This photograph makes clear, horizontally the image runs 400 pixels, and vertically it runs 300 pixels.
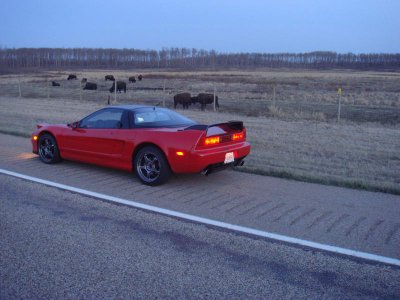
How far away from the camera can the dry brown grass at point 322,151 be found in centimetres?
853

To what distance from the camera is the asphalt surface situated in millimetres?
3922

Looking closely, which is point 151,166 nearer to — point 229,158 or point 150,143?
point 150,143

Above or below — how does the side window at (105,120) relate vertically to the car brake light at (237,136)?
above

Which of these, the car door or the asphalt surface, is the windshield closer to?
the car door

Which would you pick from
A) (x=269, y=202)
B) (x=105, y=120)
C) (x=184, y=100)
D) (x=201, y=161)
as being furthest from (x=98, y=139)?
(x=184, y=100)

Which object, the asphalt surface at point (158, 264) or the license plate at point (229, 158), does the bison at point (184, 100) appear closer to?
the license plate at point (229, 158)

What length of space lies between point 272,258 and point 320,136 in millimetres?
9883


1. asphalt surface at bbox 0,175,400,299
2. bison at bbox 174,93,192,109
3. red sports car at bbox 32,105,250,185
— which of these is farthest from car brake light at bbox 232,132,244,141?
bison at bbox 174,93,192,109

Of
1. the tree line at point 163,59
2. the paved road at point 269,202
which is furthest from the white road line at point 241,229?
the tree line at point 163,59

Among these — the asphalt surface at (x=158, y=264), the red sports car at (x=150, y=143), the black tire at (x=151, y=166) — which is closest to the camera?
the asphalt surface at (x=158, y=264)

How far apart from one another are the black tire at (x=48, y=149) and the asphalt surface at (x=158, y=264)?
10.8ft

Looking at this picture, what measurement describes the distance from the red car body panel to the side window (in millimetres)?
99

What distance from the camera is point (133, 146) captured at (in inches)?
307

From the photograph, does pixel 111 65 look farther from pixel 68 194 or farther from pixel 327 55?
pixel 68 194
